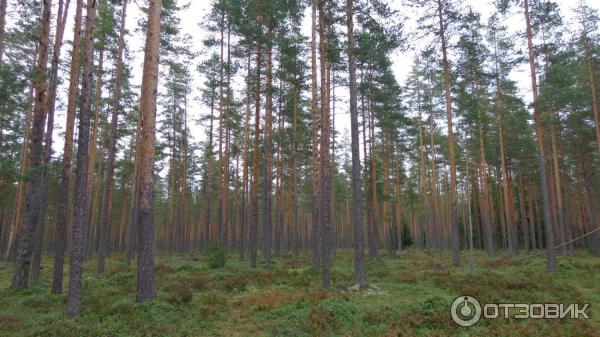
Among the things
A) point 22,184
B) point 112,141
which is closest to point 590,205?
point 112,141

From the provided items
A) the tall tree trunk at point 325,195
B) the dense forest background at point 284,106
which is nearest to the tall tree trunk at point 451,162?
the dense forest background at point 284,106

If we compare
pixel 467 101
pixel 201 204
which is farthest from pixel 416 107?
pixel 201 204

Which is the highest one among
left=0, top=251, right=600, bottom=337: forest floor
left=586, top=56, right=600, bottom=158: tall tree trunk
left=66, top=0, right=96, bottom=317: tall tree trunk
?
left=586, top=56, right=600, bottom=158: tall tree trunk

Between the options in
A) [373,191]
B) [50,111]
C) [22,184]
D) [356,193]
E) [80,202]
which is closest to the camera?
[80,202]

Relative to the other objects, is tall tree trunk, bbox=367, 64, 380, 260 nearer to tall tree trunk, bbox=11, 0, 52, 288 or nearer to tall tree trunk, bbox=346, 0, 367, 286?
tall tree trunk, bbox=346, 0, 367, 286

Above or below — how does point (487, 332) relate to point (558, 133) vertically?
below

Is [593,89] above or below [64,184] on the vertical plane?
above

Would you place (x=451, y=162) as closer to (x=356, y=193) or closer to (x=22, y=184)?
(x=356, y=193)

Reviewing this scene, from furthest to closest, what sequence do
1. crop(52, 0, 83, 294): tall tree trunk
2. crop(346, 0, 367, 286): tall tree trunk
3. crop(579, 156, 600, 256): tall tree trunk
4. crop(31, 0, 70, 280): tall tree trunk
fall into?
1. crop(579, 156, 600, 256): tall tree trunk
2. crop(31, 0, 70, 280): tall tree trunk
3. crop(346, 0, 367, 286): tall tree trunk
4. crop(52, 0, 83, 294): tall tree trunk

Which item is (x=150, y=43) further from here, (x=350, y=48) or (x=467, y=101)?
(x=467, y=101)

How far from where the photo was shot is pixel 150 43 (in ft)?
31.7

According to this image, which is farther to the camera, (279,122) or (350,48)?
(279,122)

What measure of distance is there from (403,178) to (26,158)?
2911 centimetres

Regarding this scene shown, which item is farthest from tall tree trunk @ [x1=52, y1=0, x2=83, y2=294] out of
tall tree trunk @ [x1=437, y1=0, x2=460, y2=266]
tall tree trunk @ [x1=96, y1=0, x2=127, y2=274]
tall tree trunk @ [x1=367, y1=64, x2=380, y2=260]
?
tall tree trunk @ [x1=437, y1=0, x2=460, y2=266]
